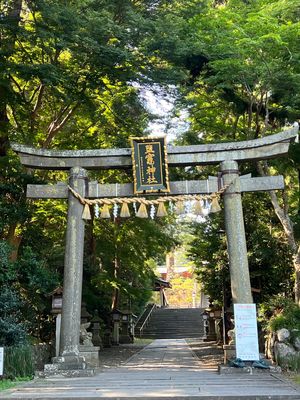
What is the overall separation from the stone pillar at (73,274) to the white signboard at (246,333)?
3.60m

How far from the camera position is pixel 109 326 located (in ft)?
78.7

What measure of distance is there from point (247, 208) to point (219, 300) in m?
5.45

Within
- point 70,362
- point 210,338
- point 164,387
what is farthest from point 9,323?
point 210,338

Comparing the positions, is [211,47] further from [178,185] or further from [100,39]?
[178,185]

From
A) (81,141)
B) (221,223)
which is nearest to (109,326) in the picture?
(221,223)

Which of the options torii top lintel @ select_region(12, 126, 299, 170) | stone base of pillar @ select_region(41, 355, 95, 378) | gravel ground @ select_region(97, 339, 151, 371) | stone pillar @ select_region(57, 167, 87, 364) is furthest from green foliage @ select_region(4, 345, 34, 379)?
torii top lintel @ select_region(12, 126, 299, 170)

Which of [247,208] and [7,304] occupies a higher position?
[247,208]

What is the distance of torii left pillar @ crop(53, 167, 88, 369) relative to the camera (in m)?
10.0

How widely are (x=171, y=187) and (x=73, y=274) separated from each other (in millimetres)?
3261

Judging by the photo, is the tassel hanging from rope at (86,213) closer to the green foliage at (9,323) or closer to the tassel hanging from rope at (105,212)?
the tassel hanging from rope at (105,212)

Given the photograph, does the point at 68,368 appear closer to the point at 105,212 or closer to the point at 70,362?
the point at 70,362

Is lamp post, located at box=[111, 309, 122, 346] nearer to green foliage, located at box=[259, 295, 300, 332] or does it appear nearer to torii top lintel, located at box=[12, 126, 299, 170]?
green foliage, located at box=[259, 295, 300, 332]

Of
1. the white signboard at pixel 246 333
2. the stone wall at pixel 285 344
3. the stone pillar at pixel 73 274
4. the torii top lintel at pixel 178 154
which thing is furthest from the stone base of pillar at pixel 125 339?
the white signboard at pixel 246 333

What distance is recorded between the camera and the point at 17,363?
9.80 meters
